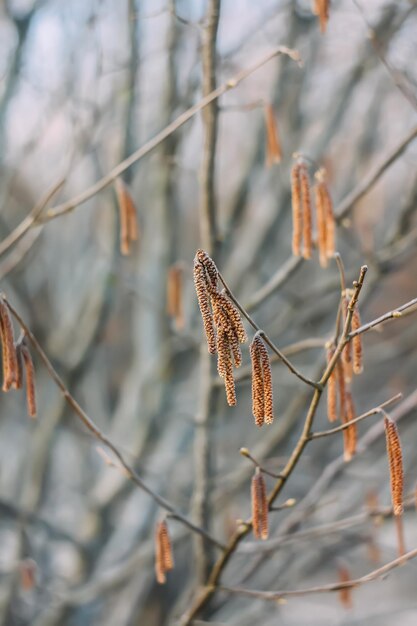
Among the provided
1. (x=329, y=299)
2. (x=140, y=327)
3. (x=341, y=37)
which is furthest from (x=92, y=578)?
(x=341, y=37)

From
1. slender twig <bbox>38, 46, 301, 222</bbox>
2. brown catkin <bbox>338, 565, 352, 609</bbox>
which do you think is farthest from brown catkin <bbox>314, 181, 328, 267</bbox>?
brown catkin <bbox>338, 565, 352, 609</bbox>

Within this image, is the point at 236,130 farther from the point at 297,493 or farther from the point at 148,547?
the point at 148,547

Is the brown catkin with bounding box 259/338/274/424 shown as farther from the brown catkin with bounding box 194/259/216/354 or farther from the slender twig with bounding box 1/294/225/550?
the slender twig with bounding box 1/294/225/550

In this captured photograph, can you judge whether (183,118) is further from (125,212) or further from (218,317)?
(218,317)

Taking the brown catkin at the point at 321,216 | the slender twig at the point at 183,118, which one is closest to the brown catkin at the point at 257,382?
the brown catkin at the point at 321,216

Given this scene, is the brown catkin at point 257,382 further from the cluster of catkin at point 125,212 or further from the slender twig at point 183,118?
the cluster of catkin at point 125,212

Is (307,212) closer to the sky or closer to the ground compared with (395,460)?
closer to the sky

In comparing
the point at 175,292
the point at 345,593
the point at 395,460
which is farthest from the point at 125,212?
the point at 345,593
